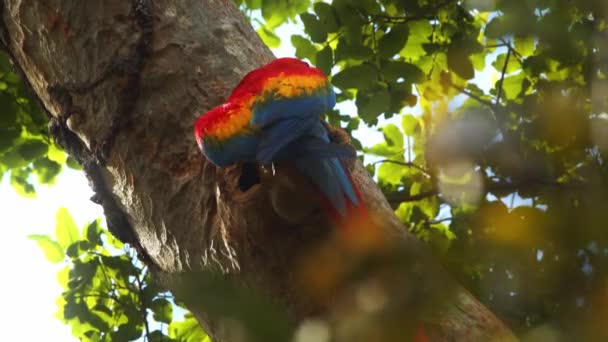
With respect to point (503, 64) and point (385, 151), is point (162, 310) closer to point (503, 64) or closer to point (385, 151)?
point (385, 151)

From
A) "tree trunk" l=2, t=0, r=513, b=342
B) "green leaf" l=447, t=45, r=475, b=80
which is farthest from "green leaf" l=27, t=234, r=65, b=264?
"green leaf" l=447, t=45, r=475, b=80

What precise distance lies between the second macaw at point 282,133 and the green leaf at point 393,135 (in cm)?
150

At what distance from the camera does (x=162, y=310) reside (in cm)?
271

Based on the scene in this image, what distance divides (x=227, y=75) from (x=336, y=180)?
2.09ft

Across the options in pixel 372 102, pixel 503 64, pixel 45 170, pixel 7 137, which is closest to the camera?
pixel 372 102

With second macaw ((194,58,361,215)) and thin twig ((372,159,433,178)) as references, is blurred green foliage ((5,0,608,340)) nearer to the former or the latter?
thin twig ((372,159,433,178))

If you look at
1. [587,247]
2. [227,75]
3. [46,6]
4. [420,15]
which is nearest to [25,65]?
[46,6]

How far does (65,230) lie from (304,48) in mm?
1381

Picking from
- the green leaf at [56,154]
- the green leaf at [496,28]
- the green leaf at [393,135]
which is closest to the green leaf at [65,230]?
the green leaf at [56,154]

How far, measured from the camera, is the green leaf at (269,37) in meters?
3.02

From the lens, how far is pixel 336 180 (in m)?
1.12

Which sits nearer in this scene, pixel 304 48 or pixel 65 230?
pixel 304 48

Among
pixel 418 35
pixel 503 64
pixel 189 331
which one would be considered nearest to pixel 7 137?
pixel 189 331

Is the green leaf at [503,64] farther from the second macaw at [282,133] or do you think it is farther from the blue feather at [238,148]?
the blue feather at [238,148]
